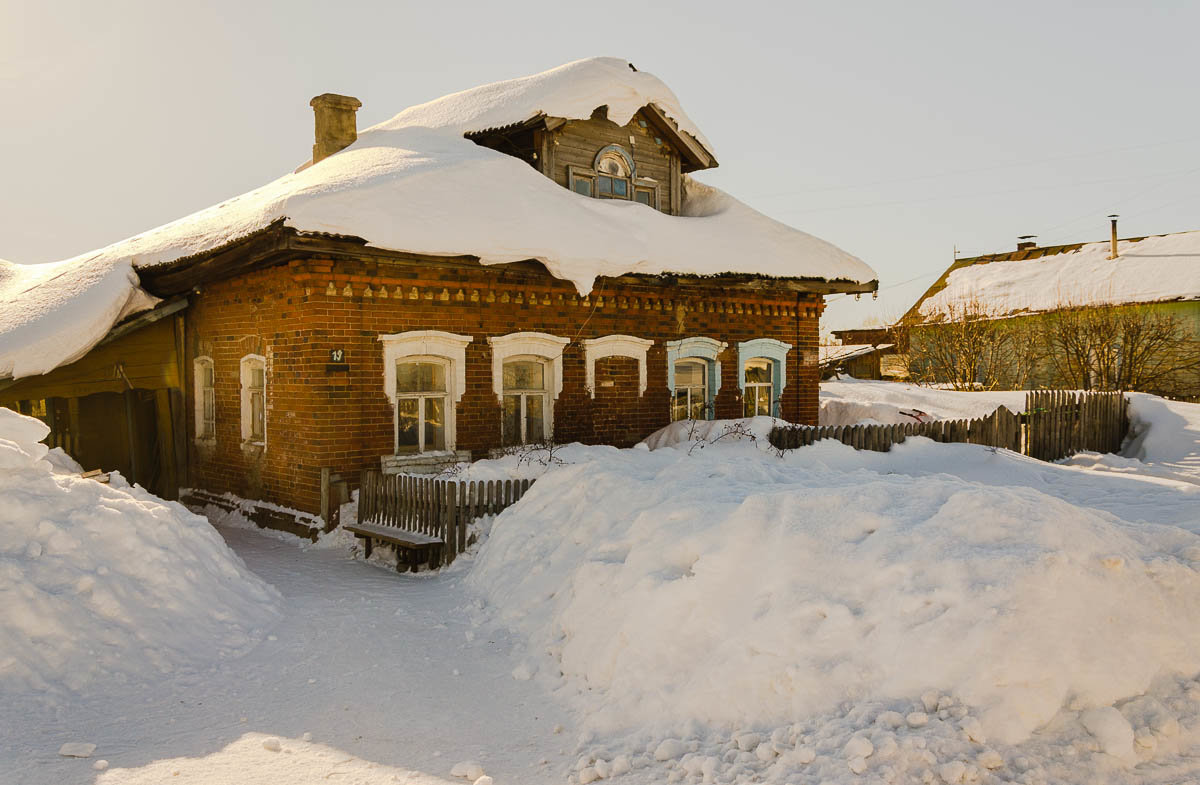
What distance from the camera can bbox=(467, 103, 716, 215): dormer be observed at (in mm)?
13133

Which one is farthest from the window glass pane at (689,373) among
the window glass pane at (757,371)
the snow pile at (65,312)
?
the snow pile at (65,312)

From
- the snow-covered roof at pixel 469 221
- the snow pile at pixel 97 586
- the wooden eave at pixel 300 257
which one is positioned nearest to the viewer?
the snow pile at pixel 97 586

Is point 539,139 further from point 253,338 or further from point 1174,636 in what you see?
point 1174,636

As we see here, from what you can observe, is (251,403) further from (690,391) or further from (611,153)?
(611,153)

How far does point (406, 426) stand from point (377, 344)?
1180mm

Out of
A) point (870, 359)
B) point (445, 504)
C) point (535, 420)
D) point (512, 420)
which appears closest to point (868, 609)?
point (445, 504)

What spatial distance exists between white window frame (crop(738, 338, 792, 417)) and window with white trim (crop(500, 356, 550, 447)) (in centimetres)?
399

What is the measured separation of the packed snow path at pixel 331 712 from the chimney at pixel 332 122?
29.7 ft

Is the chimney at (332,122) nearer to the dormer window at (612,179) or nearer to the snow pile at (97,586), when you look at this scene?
the dormer window at (612,179)

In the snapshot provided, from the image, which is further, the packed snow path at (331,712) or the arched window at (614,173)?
the arched window at (614,173)

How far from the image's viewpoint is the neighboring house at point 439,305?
1001 centimetres

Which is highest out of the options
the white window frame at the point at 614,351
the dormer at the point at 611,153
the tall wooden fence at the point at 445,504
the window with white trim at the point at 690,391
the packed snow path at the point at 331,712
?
the dormer at the point at 611,153

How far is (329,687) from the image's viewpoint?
537cm

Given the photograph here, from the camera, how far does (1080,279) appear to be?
30828 millimetres
